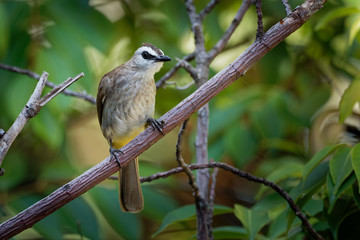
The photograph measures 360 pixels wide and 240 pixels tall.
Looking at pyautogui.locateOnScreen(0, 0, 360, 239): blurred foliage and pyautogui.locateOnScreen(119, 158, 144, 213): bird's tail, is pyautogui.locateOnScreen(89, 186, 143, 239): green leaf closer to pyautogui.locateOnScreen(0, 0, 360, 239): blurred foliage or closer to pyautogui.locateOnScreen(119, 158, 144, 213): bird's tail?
pyautogui.locateOnScreen(0, 0, 360, 239): blurred foliage

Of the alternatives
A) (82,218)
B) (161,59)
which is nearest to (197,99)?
(161,59)

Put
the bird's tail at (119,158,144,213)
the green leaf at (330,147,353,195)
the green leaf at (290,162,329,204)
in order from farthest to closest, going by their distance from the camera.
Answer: the bird's tail at (119,158,144,213)
the green leaf at (290,162,329,204)
the green leaf at (330,147,353,195)

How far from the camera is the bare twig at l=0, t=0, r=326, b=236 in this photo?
5.16ft

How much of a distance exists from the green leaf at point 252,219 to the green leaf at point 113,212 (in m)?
0.67

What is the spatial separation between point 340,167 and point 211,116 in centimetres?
106

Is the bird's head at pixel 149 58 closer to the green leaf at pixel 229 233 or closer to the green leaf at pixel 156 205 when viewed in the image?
the green leaf at pixel 156 205

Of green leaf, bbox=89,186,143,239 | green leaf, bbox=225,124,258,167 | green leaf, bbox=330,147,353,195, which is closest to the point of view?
green leaf, bbox=330,147,353,195

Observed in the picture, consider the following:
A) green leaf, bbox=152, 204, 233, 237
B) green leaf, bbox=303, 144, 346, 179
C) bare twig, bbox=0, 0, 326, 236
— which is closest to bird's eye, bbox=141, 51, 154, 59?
green leaf, bbox=152, 204, 233, 237

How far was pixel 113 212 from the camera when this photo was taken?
99.6 inches

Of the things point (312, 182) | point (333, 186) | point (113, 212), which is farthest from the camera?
point (113, 212)

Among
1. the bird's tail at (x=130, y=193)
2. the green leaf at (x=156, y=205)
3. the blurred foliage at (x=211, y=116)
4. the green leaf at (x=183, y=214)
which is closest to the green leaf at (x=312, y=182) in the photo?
the blurred foliage at (x=211, y=116)

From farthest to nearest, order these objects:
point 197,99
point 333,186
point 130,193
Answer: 1. point 130,193
2. point 333,186
3. point 197,99

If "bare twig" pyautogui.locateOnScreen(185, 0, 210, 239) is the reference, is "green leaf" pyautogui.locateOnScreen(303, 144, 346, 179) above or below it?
below

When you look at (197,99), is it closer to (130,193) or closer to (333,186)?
(333,186)
